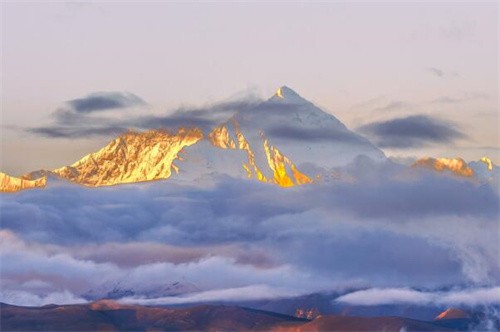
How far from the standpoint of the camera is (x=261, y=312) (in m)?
194

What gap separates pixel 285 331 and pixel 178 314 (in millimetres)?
13213

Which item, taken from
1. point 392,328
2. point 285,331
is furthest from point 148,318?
point 392,328

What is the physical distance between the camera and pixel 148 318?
631 ft

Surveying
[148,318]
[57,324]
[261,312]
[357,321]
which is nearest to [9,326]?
[57,324]

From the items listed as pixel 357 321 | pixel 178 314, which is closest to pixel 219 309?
pixel 178 314

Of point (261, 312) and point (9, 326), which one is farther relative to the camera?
point (261, 312)

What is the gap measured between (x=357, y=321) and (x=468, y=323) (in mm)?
13327

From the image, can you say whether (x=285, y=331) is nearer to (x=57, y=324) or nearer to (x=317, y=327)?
(x=317, y=327)

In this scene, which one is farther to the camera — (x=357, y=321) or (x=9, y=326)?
(x=357, y=321)

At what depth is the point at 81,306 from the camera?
7677 inches

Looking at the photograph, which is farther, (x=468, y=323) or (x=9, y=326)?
(x=468, y=323)

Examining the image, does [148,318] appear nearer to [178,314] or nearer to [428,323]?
[178,314]

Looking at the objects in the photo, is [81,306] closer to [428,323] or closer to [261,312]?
[261,312]

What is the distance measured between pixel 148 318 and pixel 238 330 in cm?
1366
